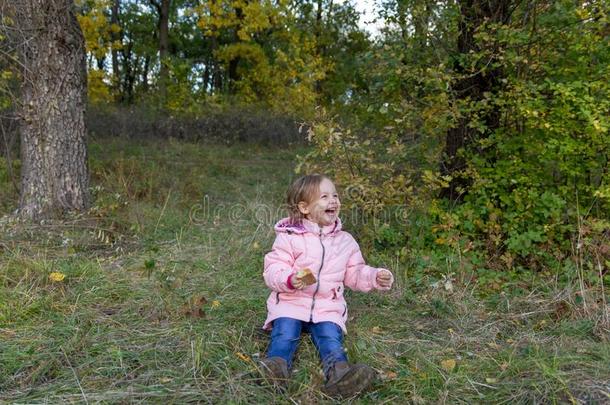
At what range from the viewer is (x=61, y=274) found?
12.2ft

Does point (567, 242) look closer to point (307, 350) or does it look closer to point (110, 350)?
point (307, 350)

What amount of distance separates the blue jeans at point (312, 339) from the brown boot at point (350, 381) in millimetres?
134

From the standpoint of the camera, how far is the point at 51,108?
532 centimetres

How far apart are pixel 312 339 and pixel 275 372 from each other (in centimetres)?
43

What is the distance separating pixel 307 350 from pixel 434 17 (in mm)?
3251

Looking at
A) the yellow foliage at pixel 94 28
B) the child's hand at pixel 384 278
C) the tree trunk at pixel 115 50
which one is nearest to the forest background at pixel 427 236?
the child's hand at pixel 384 278

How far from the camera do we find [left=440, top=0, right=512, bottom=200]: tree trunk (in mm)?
4594

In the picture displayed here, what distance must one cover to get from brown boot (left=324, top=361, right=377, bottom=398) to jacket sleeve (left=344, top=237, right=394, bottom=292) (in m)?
0.60

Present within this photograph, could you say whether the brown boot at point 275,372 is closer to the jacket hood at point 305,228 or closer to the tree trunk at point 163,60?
the jacket hood at point 305,228

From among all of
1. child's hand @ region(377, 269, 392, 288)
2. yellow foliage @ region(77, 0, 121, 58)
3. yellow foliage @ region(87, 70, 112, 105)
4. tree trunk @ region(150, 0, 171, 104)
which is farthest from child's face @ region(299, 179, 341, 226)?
yellow foliage @ region(87, 70, 112, 105)

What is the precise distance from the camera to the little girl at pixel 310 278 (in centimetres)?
284

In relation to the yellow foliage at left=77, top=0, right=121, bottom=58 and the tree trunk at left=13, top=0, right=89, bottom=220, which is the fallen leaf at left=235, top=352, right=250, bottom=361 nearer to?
the tree trunk at left=13, top=0, right=89, bottom=220

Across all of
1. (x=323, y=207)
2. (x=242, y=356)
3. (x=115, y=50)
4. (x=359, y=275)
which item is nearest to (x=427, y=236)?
(x=359, y=275)

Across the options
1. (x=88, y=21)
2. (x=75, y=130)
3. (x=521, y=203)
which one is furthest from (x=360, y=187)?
(x=88, y=21)
